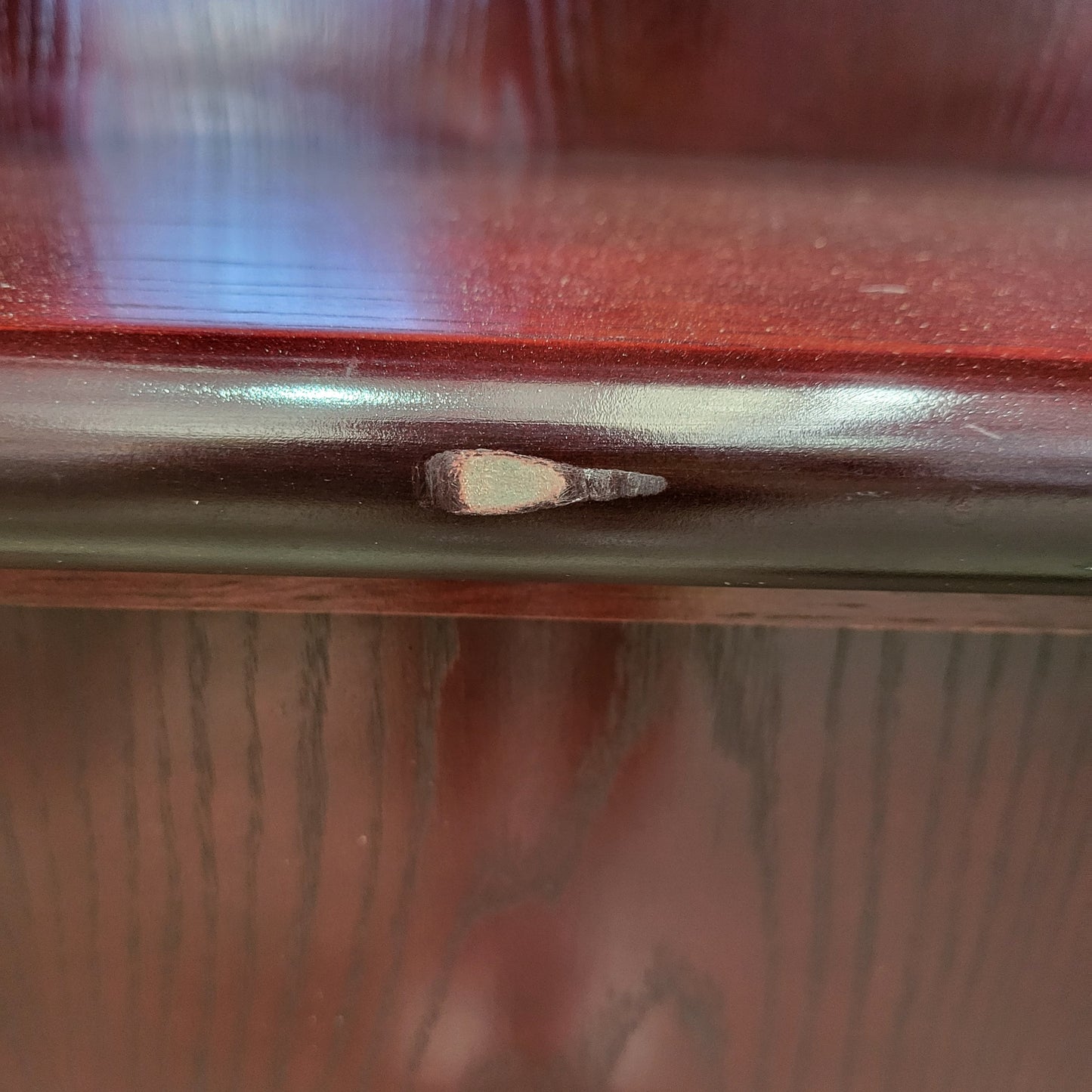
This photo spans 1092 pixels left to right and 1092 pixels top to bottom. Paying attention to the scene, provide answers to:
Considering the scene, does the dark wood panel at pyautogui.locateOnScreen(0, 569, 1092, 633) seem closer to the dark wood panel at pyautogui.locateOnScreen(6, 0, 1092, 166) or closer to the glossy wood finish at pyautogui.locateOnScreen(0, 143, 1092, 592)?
the glossy wood finish at pyautogui.locateOnScreen(0, 143, 1092, 592)

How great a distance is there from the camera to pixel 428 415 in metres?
0.16

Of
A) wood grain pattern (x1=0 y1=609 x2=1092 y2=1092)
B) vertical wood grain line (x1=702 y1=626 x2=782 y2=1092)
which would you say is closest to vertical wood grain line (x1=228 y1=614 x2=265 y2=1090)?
wood grain pattern (x1=0 y1=609 x2=1092 y2=1092)

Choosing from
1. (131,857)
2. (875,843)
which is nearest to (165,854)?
(131,857)

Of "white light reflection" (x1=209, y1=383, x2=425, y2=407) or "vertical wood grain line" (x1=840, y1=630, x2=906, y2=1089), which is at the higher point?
"white light reflection" (x1=209, y1=383, x2=425, y2=407)

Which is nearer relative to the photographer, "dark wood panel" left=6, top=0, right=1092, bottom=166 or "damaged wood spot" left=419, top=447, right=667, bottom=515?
"damaged wood spot" left=419, top=447, right=667, bottom=515

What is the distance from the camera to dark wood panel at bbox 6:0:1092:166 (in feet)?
0.92

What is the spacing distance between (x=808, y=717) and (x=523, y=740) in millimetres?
81

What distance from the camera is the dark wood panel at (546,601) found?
0.22 metres

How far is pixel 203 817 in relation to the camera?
257 millimetres

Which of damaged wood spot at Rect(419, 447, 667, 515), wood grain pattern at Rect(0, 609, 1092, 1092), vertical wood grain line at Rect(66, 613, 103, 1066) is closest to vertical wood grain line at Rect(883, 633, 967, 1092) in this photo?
wood grain pattern at Rect(0, 609, 1092, 1092)

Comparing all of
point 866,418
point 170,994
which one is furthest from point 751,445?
point 170,994

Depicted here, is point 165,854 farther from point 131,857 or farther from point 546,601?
point 546,601

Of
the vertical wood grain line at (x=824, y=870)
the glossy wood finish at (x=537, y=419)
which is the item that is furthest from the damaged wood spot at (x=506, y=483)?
the vertical wood grain line at (x=824, y=870)

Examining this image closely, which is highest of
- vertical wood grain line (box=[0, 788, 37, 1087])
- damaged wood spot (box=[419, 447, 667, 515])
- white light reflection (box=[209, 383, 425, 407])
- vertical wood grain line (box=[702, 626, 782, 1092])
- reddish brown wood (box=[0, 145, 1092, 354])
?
reddish brown wood (box=[0, 145, 1092, 354])
